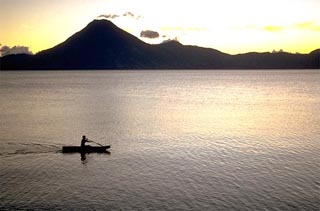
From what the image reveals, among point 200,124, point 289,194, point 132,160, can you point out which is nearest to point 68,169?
point 132,160

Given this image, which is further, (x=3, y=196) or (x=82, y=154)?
(x=82, y=154)

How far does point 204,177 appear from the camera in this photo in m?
43.2

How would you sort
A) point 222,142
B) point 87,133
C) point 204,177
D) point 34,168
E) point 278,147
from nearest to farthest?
point 204,177, point 34,168, point 278,147, point 222,142, point 87,133

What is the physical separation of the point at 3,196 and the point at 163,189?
1531cm

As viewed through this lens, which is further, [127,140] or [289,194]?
[127,140]

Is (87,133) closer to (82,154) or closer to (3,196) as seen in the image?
(82,154)

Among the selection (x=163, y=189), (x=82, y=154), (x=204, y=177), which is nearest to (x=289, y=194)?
(x=204, y=177)

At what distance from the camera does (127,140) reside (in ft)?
213

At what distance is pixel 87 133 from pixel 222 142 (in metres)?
25.2

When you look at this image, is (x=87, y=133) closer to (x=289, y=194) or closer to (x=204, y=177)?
(x=204, y=177)

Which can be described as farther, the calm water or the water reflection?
the water reflection

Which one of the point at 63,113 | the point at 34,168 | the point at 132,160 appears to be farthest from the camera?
the point at 63,113

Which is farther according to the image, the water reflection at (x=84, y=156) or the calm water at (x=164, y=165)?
the water reflection at (x=84, y=156)

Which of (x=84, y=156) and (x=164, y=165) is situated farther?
(x=84, y=156)
